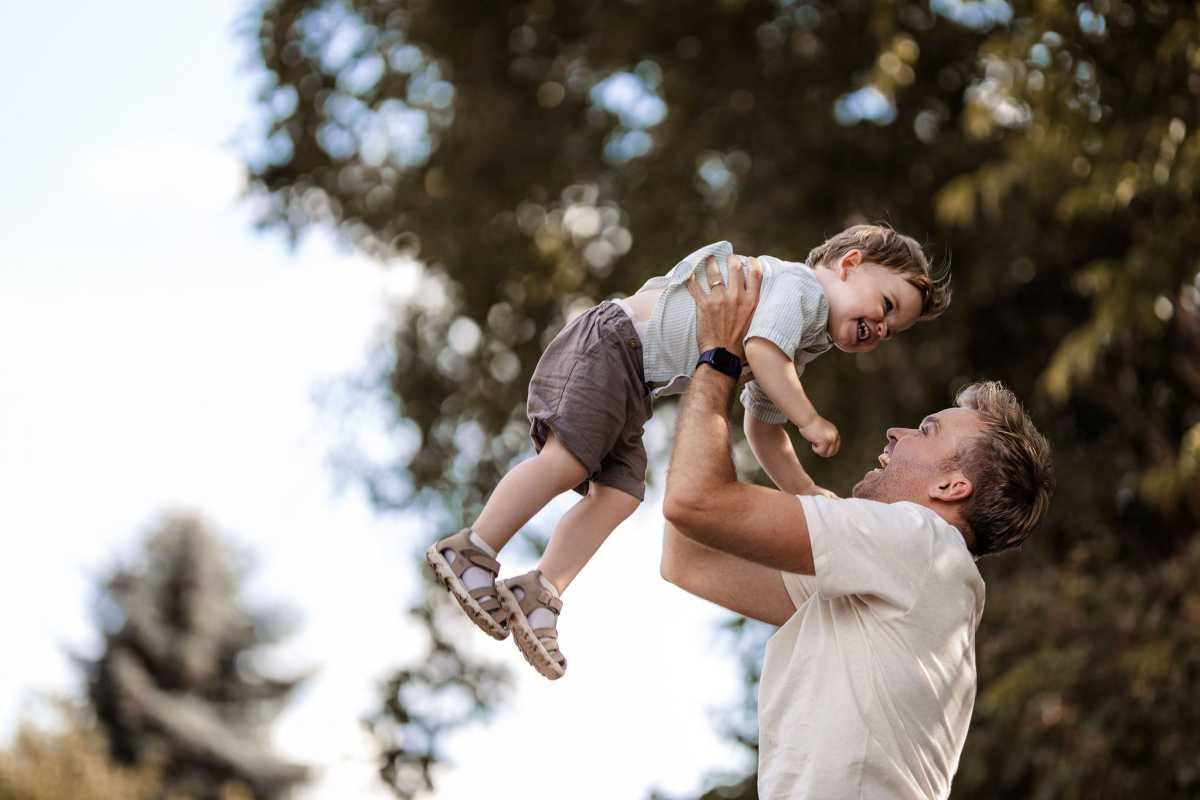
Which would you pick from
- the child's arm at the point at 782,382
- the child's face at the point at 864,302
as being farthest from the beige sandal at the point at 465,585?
the child's face at the point at 864,302

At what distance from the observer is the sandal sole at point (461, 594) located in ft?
9.25

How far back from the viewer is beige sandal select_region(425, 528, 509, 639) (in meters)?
2.82

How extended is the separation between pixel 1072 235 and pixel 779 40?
2.07 metres

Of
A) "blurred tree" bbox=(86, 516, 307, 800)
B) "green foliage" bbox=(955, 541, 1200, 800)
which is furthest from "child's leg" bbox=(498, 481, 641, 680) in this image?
"blurred tree" bbox=(86, 516, 307, 800)

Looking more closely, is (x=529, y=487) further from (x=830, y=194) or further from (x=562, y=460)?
(x=830, y=194)

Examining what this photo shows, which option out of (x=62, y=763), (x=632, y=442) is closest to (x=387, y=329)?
(x=632, y=442)

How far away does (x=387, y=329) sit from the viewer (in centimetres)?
1092

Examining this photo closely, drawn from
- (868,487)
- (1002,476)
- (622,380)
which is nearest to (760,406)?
(868,487)

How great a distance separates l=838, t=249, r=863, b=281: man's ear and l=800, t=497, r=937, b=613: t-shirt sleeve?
1.39 ft

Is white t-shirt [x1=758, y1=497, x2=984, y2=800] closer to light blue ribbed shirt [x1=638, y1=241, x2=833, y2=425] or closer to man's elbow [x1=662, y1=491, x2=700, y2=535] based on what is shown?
man's elbow [x1=662, y1=491, x2=700, y2=535]

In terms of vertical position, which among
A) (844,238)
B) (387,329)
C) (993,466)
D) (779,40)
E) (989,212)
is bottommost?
(993,466)

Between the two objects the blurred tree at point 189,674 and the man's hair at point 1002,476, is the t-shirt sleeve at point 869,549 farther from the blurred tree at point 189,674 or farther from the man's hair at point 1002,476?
the blurred tree at point 189,674

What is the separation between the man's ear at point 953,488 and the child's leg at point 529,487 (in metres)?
0.67

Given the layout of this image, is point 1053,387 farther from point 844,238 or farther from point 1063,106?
point 844,238
